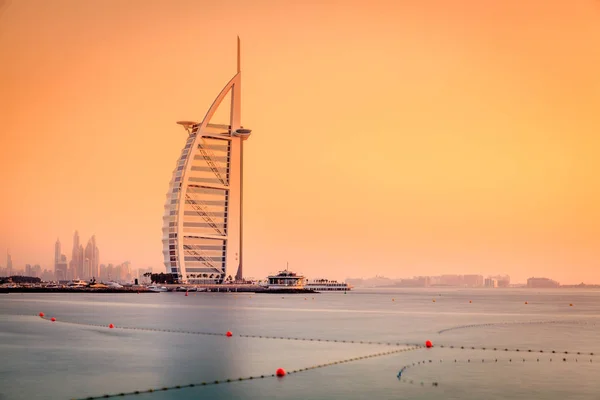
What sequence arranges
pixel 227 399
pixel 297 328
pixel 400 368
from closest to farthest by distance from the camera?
pixel 227 399 < pixel 400 368 < pixel 297 328

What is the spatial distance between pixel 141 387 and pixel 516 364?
1862cm

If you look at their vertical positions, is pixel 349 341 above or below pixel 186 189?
below

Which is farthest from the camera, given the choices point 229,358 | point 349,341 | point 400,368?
point 349,341

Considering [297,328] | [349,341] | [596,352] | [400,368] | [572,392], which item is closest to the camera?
[572,392]

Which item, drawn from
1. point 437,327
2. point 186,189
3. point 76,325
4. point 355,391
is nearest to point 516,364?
point 355,391

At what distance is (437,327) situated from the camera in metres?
63.0

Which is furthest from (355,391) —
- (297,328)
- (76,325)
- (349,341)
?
(76,325)

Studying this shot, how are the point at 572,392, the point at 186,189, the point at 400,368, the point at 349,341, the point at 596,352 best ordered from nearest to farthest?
1. the point at 572,392
2. the point at 400,368
3. the point at 596,352
4. the point at 349,341
5. the point at 186,189

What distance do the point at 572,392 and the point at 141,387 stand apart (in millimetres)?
16792

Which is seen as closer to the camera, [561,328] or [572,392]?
[572,392]

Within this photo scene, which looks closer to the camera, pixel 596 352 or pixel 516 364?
pixel 516 364

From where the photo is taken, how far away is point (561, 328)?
6362 cm

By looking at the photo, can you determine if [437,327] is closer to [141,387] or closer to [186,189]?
[141,387]

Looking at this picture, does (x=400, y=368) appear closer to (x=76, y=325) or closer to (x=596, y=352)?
(x=596, y=352)
